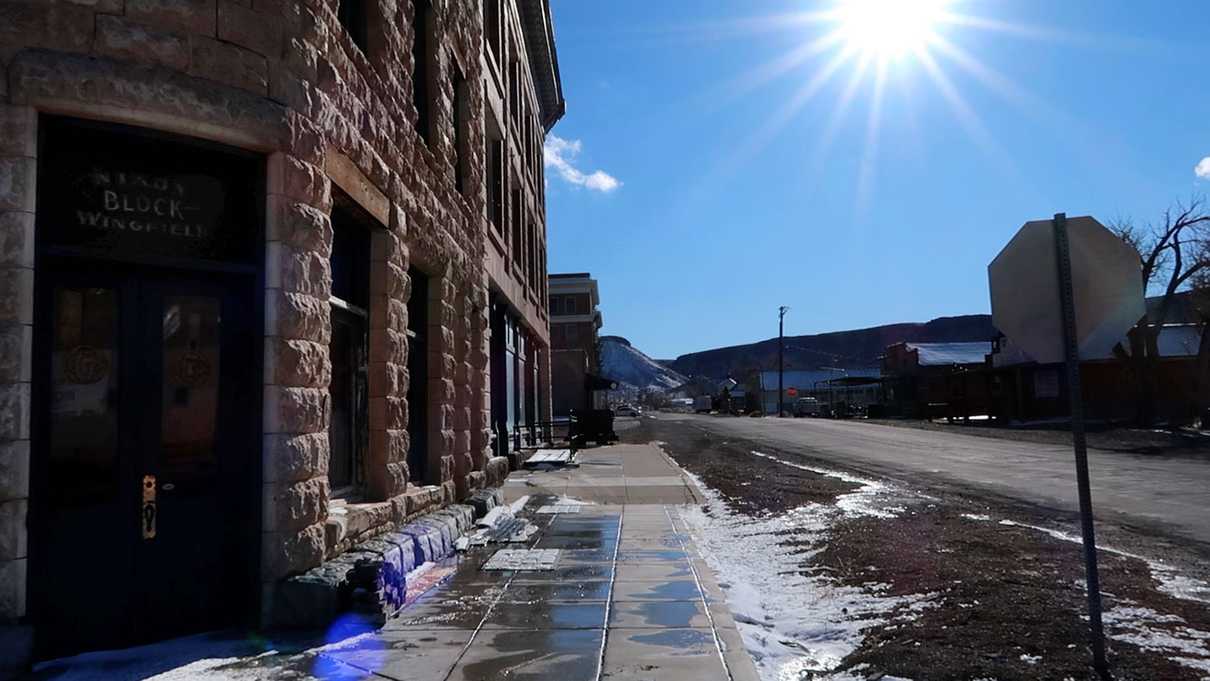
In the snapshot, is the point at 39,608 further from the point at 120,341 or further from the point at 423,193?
the point at 423,193

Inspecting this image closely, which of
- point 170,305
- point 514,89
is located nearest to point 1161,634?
point 170,305

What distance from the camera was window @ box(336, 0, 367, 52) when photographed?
7386mm

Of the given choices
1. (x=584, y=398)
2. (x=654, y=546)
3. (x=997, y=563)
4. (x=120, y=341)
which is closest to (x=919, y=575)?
(x=997, y=563)

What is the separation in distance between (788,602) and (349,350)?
4.34 m

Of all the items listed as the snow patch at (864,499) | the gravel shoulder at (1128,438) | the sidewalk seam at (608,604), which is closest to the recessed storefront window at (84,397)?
the sidewalk seam at (608,604)

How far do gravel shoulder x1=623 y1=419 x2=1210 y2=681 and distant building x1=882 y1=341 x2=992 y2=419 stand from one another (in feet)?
122

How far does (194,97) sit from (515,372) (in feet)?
Answer: 48.4

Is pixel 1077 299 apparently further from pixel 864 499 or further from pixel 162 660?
pixel 864 499

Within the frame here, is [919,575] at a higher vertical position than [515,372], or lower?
lower

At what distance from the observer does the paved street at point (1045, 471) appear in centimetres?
1132

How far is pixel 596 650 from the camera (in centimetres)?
513

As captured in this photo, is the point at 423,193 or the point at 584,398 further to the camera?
the point at 584,398


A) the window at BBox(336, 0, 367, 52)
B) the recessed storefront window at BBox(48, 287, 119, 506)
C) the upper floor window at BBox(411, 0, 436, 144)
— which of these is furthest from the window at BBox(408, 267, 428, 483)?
the recessed storefront window at BBox(48, 287, 119, 506)

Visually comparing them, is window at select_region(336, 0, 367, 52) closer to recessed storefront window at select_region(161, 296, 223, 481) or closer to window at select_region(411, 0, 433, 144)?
window at select_region(411, 0, 433, 144)
